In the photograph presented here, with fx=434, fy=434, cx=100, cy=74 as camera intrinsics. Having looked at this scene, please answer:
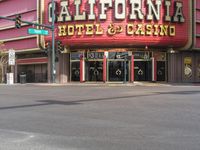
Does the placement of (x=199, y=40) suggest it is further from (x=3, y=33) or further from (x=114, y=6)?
(x=3, y=33)

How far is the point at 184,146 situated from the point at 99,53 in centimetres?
3836

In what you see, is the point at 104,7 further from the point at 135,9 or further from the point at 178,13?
the point at 178,13

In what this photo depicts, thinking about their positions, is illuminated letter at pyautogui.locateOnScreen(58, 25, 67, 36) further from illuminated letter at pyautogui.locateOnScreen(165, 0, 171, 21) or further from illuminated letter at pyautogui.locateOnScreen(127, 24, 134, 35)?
illuminated letter at pyautogui.locateOnScreen(165, 0, 171, 21)

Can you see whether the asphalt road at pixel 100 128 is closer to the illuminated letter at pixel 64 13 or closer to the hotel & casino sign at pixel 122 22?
the hotel & casino sign at pixel 122 22

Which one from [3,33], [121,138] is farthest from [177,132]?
[3,33]

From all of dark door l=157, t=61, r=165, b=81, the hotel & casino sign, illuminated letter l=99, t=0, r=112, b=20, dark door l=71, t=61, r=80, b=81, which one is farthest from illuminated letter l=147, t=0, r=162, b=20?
dark door l=71, t=61, r=80, b=81

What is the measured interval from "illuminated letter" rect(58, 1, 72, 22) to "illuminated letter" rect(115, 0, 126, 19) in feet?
16.5

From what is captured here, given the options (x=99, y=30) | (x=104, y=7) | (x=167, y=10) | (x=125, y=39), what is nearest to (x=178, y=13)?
(x=167, y=10)

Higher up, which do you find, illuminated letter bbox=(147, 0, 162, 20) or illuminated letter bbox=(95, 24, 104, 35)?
illuminated letter bbox=(147, 0, 162, 20)

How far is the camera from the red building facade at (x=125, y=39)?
148 feet

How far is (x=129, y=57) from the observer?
151ft

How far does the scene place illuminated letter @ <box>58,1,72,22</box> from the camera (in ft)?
151

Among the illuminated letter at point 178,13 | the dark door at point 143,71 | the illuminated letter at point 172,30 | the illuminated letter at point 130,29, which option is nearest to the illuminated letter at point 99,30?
the illuminated letter at point 130,29

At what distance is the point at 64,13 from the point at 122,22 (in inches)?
250
